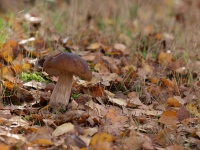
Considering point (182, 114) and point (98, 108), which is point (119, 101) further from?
point (182, 114)

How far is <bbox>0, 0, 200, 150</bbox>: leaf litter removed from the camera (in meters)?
2.90

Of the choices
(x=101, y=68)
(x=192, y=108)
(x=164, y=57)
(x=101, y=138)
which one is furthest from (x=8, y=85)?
(x=164, y=57)

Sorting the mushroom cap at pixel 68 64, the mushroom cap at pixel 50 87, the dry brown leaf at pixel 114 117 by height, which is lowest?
the dry brown leaf at pixel 114 117

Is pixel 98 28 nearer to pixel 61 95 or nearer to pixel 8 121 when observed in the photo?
pixel 61 95

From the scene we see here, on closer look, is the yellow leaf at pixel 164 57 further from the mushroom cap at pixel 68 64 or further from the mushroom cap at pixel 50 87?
the mushroom cap at pixel 68 64

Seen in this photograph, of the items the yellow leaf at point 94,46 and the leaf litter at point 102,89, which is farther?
the yellow leaf at point 94,46

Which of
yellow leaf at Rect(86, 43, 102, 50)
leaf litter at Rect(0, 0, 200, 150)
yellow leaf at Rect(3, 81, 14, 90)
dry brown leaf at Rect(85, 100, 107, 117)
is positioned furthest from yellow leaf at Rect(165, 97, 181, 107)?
yellow leaf at Rect(86, 43, 102, 50)

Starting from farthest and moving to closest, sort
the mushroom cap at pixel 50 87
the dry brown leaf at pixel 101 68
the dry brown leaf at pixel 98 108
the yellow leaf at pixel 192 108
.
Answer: the dry brown leaf at pixel 101 68, the mushroom cap at pixel 50 87, the yellow leaf at pixel 192 108, the dry brown leaf at pixel 98 108

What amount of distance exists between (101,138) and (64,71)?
714 mm

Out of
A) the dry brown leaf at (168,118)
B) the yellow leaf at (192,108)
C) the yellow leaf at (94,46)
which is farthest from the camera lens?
the yellow leaf at (94,46)

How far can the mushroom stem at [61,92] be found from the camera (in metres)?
3.36

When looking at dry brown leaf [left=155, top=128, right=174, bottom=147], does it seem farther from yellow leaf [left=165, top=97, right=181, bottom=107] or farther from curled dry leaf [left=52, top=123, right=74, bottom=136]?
yellow leaf [left=165, top=97, right=181, bottom=107]

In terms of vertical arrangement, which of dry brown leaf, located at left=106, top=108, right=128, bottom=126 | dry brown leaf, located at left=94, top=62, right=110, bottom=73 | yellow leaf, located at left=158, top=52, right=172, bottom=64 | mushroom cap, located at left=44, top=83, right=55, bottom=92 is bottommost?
dry brown leaf, located at left=106, top=108, right=128, bottom=126

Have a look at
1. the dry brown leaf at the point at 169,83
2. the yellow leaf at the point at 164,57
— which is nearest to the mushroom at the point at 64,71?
the dry brown leaf at the point at 169,83
